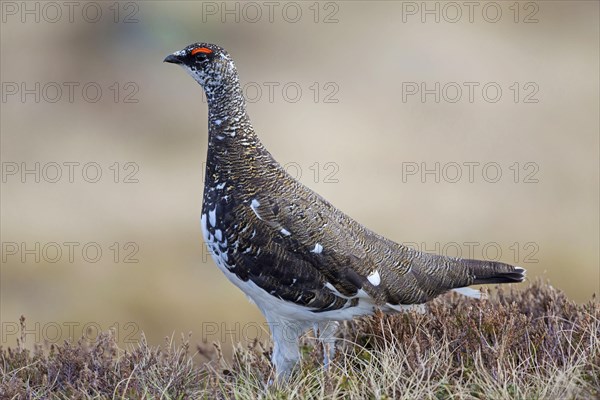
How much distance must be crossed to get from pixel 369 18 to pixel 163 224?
305 inches

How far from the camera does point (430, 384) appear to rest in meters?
4.32

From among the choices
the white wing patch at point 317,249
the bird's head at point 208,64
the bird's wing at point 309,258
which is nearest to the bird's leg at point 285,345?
the bird's wing at point 309,258

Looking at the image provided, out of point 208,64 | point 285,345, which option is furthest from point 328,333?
point 208,64

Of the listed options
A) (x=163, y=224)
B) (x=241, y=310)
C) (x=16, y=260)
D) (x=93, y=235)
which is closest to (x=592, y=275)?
(x=241, y=310)

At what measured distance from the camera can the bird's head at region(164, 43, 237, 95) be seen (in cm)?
520

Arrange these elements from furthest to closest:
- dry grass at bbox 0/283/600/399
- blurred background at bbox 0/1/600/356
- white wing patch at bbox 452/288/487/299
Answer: blurred background at bbox 0/1/600/356
white wing patch at bbox 452/288/487/299
dry grass at bbox 0/283/600/399

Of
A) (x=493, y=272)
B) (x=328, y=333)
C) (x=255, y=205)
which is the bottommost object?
(x=328, y=333)

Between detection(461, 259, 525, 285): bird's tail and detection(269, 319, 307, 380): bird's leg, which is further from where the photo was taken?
detection(461, 259, 525, 285): bird's tail

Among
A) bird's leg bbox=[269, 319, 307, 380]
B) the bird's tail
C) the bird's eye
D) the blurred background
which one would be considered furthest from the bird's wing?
the blurred background

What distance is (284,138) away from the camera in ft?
51.4

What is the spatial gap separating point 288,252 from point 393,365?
0.85 meters

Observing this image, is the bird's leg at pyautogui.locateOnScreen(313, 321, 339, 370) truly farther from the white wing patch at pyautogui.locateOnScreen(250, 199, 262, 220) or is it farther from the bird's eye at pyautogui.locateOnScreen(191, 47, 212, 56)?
the bird's eye at pyautogui.locateOnScreen(191, 47, 212, 56)

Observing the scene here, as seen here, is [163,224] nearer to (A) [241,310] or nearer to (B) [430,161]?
(A) [241,310]

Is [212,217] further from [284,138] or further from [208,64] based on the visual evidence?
[284,138]
